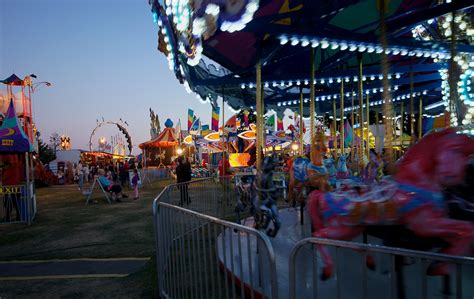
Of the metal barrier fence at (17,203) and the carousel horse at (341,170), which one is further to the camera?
the metal barrier fence at (17,203)

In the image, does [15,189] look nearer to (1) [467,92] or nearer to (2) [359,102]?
(2) [359,102]

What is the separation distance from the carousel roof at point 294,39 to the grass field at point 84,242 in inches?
127

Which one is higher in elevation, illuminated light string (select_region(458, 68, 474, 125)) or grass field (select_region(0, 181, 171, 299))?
illuminated light string (select_region(458, 68, 474, 125))

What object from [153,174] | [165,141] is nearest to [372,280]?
[153,174]

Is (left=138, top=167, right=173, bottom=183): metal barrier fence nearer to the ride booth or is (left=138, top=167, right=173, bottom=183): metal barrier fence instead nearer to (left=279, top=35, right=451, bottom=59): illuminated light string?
the ride booth

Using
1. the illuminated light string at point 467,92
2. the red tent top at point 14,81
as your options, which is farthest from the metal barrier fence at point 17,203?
the red tent top at point 14,81

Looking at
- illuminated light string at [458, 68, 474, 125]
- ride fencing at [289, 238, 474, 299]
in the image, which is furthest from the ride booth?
illuminated light string at [458, 68, 474, 125]

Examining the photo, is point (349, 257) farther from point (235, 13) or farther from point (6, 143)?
point (6, 143)

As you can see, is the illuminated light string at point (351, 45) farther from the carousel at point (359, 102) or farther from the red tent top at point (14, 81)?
the red tent top at point (14, 81)

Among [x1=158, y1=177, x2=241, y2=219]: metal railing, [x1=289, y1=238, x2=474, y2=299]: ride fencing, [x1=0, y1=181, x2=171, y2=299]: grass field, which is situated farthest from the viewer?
[x1=158, y1=177, x2=241, y2=219]: metal railing

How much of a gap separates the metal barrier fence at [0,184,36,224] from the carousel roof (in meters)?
5.12

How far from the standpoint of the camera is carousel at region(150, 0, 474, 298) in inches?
109

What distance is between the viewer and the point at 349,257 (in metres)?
4.30

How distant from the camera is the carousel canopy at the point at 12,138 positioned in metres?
8.77
